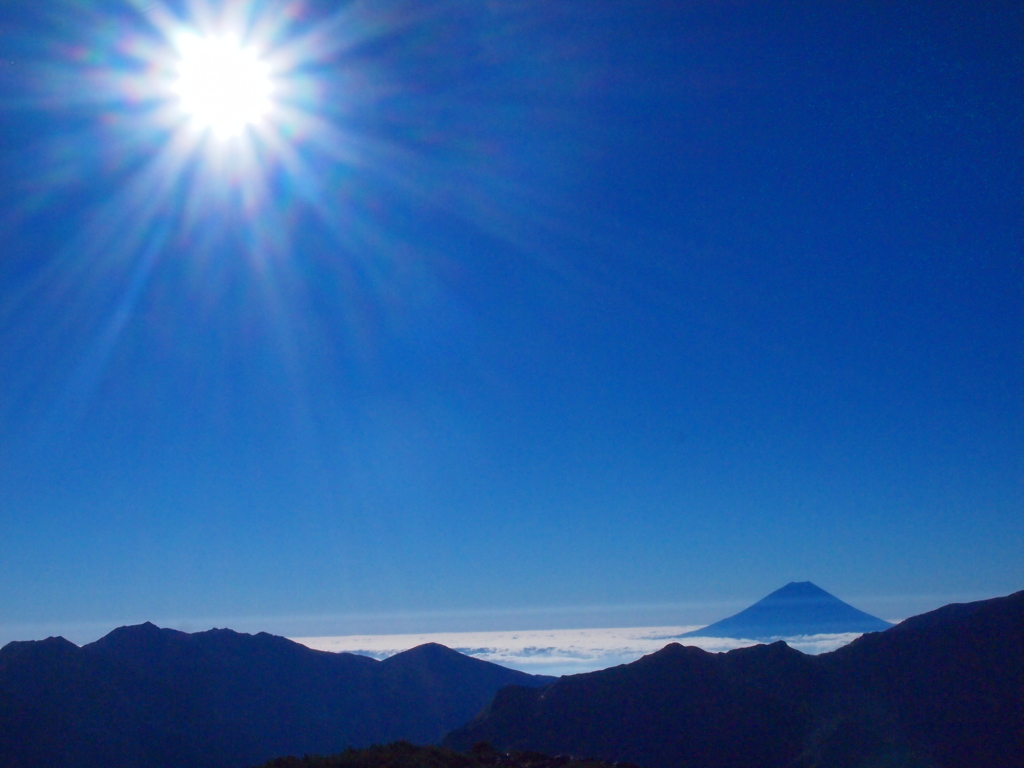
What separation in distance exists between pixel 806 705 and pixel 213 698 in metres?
80.0

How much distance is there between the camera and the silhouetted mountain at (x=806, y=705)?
202ft

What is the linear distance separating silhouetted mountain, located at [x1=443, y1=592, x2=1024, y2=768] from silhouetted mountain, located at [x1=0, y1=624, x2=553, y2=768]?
1584 inches

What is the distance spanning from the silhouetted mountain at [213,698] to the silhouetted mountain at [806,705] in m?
40.2

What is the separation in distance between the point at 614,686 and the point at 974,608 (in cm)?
3628

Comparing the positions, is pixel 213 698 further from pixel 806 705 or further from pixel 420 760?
pixel 420 760

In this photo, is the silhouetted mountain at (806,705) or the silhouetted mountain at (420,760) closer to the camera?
the silhouetted mountain at (420,760)

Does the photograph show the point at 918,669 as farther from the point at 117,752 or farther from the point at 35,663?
the point at 35,663

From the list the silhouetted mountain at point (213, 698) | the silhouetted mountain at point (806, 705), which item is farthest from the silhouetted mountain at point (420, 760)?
the silhouetted mountain at point (213, 698)

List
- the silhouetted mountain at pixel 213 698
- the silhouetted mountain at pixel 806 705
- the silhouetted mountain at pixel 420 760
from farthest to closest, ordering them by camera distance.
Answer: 1. the silhouetted mountain at pixel 213 698
2. the silhouetted mountain at pixel 806 705
3. the silhouetted mountain at pixel 420 760

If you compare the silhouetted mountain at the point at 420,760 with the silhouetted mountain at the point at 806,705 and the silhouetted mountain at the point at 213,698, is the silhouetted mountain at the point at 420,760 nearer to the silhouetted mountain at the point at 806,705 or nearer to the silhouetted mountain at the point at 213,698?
the silhouetted mountain at the point at 806,705

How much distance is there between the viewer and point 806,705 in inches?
2697

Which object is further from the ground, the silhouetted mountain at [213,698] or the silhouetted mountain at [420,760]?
the silhouetted mountain at [213,698]

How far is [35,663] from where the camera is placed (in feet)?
299

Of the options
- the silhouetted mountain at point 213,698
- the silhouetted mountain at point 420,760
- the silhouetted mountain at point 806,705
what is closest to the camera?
the silhouetted mountain at point 420,760
